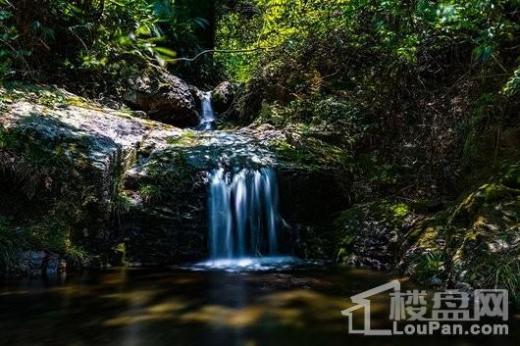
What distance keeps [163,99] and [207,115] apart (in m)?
1.33

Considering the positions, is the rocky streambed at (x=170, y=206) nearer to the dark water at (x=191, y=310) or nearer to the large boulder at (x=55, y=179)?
the large boulder at (x=55, y=179)

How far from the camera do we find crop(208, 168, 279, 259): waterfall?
6340 mm

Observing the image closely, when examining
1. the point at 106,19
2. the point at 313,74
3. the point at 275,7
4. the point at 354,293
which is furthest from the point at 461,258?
the point at 275,7

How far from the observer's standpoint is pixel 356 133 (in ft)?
26.6

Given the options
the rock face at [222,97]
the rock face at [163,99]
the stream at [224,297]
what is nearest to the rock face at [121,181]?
the stream at [224,297]

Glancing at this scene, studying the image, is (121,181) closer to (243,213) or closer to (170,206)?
(170,206)

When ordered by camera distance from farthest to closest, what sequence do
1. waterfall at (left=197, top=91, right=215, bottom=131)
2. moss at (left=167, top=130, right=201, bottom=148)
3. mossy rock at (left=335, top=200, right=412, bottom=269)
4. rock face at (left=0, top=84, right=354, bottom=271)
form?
waterfall at (left=197, top=91, right=215, bottom=131), moss at (left=167, top=130, right=201, bottom=148), mossy rock at (left=335, top=200, right=412, bottom=269), rock face at (left=0, top=84, right=354, bottom=271)

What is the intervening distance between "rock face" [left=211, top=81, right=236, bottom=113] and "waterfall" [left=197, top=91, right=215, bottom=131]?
14cm

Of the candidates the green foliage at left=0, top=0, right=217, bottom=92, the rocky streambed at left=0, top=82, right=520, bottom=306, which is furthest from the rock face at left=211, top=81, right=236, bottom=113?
the rocky streambed at left=0, top=82, right=520, bottom=306

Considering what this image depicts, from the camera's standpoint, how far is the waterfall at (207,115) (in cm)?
1047

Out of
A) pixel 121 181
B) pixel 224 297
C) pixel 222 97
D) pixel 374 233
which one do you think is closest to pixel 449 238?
pixel 374 233

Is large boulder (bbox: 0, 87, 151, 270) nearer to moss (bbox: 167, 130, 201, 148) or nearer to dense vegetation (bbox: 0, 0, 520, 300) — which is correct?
dense vegetation (bbox: 0, 0, 520, 300)

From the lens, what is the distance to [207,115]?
429 inches

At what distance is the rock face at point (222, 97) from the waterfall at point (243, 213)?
15.8 feet
